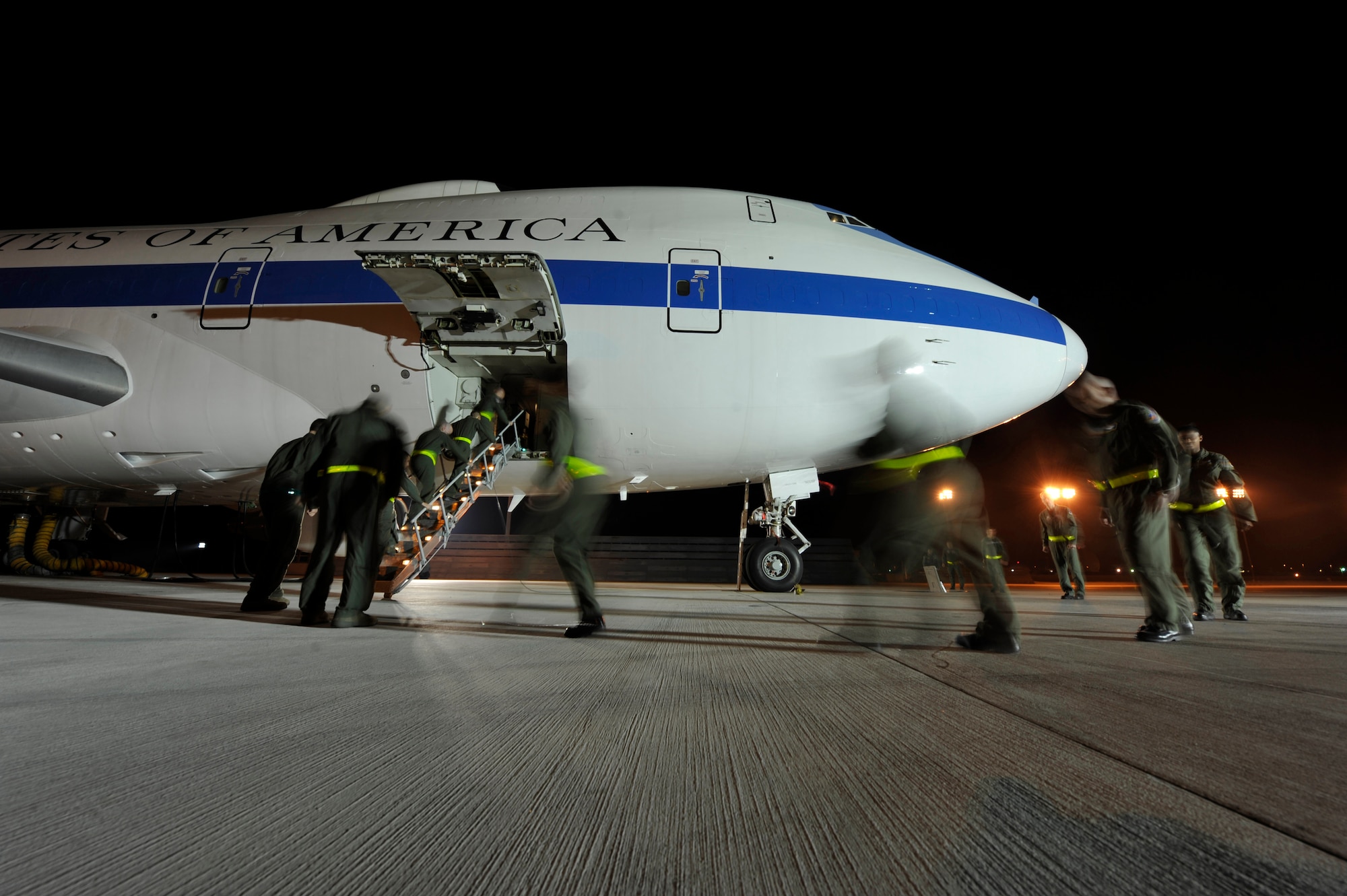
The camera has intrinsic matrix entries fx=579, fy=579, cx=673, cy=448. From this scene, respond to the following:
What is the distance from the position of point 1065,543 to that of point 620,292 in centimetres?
641

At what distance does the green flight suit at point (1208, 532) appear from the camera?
15.0 ft

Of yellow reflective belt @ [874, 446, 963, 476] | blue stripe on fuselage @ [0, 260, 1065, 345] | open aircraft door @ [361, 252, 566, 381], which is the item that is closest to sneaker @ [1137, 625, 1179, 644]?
yellow reflective belt @ [874, 446, 963, 476]

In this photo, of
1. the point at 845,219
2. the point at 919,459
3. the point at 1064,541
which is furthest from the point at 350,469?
the point at 1064,541

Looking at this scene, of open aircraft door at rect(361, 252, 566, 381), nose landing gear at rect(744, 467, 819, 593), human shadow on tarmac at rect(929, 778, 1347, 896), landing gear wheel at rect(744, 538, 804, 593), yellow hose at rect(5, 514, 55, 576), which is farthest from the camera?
yellow hose at rect(5, 514, 55, 576)

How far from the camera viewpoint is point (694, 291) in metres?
5.29

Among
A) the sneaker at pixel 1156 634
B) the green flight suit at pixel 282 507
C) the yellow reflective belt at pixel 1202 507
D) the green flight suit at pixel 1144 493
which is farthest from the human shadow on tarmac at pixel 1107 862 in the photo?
the yellow reflective belt at pixel 1202 507

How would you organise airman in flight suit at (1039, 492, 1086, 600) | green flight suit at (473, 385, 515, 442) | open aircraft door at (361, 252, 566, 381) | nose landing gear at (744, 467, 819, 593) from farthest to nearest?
airman in flight suit at (1039, 492, 1086, 600), nose landing gear at (744, 467, 819, 593), green flight suit at (473, 385, 515, 442), open aircraft door at (361, 252, 566, 381)

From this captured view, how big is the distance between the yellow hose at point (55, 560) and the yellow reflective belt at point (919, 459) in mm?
11031

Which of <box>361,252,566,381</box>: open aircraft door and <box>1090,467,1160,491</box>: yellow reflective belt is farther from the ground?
<box>361,252,566,381</box>: open aircraft door

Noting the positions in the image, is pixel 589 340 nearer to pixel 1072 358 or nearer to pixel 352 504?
pixel 352 504

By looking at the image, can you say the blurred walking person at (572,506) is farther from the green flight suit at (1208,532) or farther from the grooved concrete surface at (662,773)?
the green flight suit at (1208,532)

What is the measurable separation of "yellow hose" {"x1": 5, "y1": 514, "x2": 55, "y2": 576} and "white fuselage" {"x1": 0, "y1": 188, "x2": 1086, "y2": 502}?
15.2 ft

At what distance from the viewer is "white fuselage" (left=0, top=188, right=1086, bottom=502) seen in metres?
5.20

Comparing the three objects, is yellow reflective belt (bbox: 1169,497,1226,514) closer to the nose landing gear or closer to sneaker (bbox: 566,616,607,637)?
the nose landing gear
